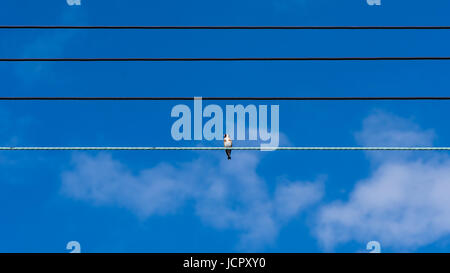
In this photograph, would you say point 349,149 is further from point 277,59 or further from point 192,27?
point 192,27

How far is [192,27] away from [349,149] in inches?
129

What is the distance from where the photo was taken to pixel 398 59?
18656mm
